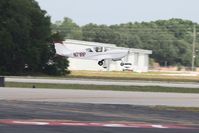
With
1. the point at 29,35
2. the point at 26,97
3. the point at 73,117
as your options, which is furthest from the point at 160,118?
the point at 29,35

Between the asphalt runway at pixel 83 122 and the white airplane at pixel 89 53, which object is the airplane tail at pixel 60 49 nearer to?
the white airplane at pixel 89 53

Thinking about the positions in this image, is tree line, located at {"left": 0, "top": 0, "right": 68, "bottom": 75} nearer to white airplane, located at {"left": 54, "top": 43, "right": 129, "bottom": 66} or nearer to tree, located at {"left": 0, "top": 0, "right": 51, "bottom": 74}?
tree, located at {"left": 0, "top": 0, "right": 51, "bottom": 74}

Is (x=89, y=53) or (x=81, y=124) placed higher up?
(x=89, y=53)

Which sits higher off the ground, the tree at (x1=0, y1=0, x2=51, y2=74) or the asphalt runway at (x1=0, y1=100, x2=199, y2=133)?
the tree at (x1=0, y1=0, x2=51, y2=74)

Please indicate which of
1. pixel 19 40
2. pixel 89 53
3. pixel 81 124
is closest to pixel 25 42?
pixel 19 40

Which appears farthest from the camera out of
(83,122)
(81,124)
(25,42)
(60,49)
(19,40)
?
(60,49)

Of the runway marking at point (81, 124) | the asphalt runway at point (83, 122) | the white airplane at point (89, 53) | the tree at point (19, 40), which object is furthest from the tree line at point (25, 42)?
the runway marking at point (81, 124)

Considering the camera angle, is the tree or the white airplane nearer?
the tree

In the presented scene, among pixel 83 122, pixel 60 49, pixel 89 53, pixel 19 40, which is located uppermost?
pixel 19 40

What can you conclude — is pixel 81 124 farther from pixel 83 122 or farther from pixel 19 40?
pixel 19 40

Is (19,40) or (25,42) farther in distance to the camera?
(25,42)

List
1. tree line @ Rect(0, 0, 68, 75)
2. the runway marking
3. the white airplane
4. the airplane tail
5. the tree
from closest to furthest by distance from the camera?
the runway marking < the tree < tree line @ Rect(0, 0, 68, 75) < the airplane tail < the white airplane

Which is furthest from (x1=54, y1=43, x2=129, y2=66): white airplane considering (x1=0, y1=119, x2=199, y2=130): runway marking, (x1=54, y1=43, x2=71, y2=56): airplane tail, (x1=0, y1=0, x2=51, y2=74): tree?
(x1=0, y1=119, x2=199, y2=130): runway marking

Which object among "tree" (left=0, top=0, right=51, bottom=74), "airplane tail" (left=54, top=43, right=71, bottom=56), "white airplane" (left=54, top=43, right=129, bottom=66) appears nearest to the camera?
"tree" (left=0, top=0, right=51, bottom=74)
